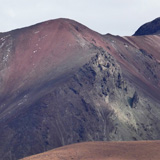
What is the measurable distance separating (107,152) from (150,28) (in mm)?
91752

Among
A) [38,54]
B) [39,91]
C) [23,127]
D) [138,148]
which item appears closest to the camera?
[138,148]

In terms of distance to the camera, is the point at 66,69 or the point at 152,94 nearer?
the point at 66,69

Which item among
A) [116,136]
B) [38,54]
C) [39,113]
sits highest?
[38,54]

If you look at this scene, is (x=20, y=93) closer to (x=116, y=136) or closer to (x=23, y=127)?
(x=23, y=127)

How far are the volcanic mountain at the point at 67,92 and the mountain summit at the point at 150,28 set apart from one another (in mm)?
44051

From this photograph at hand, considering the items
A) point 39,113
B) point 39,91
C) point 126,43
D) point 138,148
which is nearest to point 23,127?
point 39,113

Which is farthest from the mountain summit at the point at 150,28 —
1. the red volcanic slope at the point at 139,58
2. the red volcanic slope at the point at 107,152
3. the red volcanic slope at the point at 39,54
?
the red volcanic slope at the point at 107,152

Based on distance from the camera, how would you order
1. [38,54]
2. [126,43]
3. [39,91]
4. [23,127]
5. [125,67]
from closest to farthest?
[23,127] < [39,91] < [38,54] < [125,67] < [126,43]

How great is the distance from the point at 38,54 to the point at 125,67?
573 inches

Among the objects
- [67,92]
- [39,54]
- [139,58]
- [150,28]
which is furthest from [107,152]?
[150,28]

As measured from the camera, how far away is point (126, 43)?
315 feet

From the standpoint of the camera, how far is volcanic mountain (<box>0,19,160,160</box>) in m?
61.3

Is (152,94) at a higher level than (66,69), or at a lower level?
lower

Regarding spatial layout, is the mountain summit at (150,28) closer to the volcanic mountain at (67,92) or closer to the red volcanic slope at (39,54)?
the volcanic mountain at (67,92)
